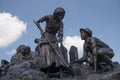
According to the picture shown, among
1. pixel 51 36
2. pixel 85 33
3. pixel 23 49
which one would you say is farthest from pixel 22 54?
pixel 85 33

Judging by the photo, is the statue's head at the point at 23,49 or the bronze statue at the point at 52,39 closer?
the bronze statue at the point at 52,39

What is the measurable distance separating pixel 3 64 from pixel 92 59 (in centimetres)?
581

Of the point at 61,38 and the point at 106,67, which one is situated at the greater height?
the point at 61,38

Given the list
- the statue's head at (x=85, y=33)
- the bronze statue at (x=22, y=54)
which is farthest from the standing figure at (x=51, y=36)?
the bronze statue at (x=22, y=54)

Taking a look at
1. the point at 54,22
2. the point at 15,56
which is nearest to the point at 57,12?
the point at 54,22

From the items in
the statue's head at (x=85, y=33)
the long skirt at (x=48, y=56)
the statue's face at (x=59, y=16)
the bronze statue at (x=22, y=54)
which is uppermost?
the statue's face at (x=59, y=16)

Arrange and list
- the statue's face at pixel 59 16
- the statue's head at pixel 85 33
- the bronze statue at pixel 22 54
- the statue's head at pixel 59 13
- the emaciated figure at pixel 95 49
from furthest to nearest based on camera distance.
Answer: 1. the bronze statue at pixel 22 54
2. the statue's head at pixel 85 33
3. the statue's face at pixel 59 16
4. the statue's head at pixel 59 13
5. the emaciated figure at pixel 95 49

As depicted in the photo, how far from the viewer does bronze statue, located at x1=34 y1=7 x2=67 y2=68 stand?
44.3ft

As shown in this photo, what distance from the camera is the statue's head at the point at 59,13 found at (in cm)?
1356

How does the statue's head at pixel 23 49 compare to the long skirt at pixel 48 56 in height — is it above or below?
above

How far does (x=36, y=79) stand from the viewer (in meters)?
12.2

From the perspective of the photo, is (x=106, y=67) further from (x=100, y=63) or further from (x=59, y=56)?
(x=59, y=56)

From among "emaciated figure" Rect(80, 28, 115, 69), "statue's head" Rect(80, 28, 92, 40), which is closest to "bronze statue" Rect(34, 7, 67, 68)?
"statue's head" Rect(80, 28, 92, 40)

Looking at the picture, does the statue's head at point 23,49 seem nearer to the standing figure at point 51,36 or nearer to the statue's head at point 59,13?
the standing figure at point 51,36
